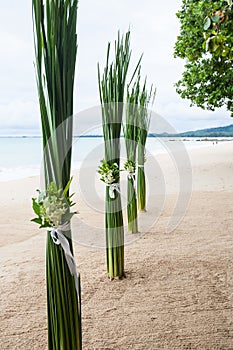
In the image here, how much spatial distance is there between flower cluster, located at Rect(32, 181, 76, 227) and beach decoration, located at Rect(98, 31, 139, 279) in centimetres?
120

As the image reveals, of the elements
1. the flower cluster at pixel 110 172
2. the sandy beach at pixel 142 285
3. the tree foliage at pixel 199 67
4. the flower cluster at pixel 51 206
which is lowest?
the sandy beach at pixel 142 285

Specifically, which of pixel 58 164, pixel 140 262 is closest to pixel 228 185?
pixel 140 262

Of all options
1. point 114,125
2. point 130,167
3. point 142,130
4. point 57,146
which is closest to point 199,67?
point 142,130

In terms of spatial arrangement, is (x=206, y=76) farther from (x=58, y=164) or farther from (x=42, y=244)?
(x=58, y=164)

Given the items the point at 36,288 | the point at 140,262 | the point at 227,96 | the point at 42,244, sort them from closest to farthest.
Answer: the point at 36,288
the point at 140,262
the point at 42,244
the point at 227,96

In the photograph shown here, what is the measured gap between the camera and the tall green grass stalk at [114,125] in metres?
2.39

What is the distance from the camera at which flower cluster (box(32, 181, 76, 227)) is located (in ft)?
4.06

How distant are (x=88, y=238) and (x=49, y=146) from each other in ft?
7.95

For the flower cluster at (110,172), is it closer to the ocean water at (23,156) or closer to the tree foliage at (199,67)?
the tree foliage at (199,67)

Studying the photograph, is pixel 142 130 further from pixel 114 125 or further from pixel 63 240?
pixel 63 240

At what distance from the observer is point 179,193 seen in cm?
615

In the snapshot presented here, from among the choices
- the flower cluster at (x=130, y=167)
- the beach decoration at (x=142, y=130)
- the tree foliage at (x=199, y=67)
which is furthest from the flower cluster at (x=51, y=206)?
the tree foliage at (x=199, y=67)

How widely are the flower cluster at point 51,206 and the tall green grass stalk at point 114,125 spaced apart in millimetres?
1200

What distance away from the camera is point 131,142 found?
360 cm
